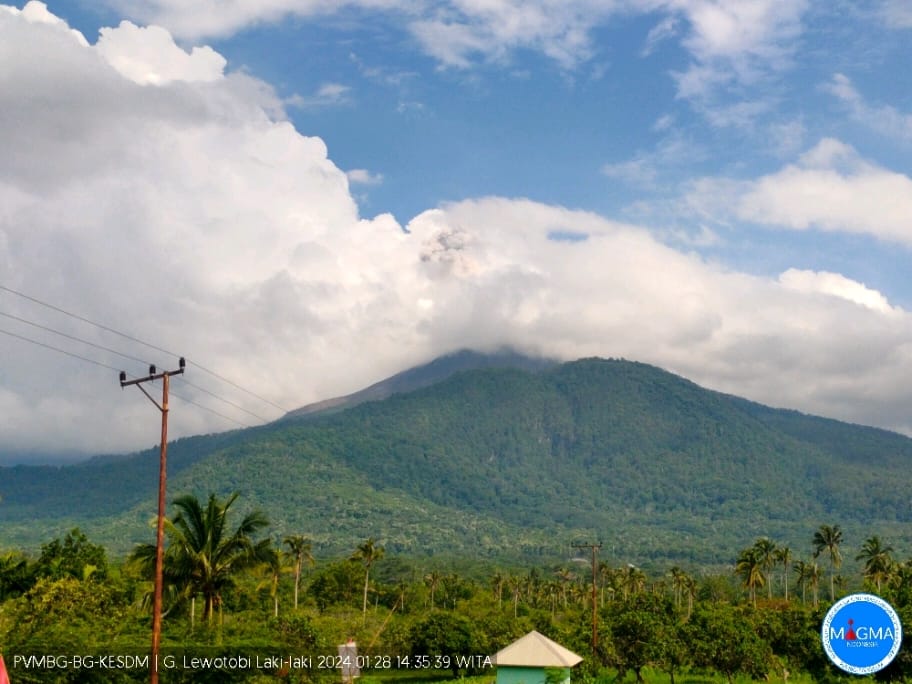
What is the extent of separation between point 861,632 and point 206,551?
25251mm

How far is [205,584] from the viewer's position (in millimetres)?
38000

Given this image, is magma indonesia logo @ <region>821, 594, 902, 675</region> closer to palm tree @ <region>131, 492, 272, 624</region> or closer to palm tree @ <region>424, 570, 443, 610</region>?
palm tree @ <region>131, 492, 272, 624</region>

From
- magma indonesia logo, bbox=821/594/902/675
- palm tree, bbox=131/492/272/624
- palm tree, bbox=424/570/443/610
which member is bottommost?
palm tree, bbox=424/570/443/610

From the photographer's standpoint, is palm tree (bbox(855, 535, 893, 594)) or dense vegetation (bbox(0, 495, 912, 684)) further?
palm tree (bbox(855, 535, 893, 594))

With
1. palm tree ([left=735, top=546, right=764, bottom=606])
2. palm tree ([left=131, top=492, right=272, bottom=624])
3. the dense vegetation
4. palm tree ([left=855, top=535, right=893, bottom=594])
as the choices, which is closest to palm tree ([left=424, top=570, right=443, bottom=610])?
the dense vegetation

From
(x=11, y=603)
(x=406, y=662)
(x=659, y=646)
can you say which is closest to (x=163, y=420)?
(x=11, y=603)

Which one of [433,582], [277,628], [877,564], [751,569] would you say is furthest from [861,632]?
[433,582]

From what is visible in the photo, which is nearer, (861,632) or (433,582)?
(861,632)

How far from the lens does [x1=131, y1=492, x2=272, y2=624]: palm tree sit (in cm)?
3753

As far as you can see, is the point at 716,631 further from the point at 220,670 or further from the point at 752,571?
the point at 752,571

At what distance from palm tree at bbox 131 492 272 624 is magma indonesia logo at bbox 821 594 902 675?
23.1 meters

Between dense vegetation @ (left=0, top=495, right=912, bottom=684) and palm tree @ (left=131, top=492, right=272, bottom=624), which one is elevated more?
palm tree @ (left=131, top=492, right=272, bottom=624)

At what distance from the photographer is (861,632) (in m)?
20.3

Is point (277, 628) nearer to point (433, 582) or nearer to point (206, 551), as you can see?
point (206, 551)
